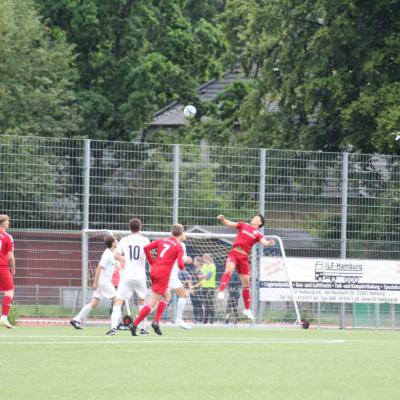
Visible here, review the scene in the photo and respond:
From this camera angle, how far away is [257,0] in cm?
3753

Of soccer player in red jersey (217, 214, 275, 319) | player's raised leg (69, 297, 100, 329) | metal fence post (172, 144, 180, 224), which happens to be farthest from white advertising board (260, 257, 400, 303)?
player's raised leg (69, 297, 100, 329)

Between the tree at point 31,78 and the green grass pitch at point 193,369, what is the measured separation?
72.4 ft

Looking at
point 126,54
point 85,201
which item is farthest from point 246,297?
point 126,54

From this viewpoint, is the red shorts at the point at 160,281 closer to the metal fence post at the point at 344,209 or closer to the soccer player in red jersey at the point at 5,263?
the soccer player in red jersey at the point at 5,263

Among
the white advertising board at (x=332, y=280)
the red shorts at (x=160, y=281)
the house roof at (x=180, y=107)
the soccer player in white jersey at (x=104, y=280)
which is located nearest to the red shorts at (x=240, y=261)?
the soccer player in white jersey at (x=104, y=280)

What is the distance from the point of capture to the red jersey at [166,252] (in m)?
19.0

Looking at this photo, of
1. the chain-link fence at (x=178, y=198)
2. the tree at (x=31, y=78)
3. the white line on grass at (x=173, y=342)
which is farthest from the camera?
the tree at (x=31, y=78)

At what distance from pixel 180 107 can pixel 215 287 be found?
26.6 meters

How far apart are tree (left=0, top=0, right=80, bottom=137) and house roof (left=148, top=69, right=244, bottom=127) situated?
8.27 meters

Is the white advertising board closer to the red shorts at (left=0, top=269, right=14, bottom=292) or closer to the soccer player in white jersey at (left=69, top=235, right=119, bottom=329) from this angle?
the soccer player in white jersey at (left=69, top=235, right=119, bottom=329)

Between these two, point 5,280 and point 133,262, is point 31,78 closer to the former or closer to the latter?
point 5,280

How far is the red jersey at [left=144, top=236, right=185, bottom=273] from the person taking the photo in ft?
62.5

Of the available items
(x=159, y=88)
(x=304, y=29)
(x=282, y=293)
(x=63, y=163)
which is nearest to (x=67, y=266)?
(x=63, y=163)

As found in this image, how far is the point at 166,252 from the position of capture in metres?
19.1
